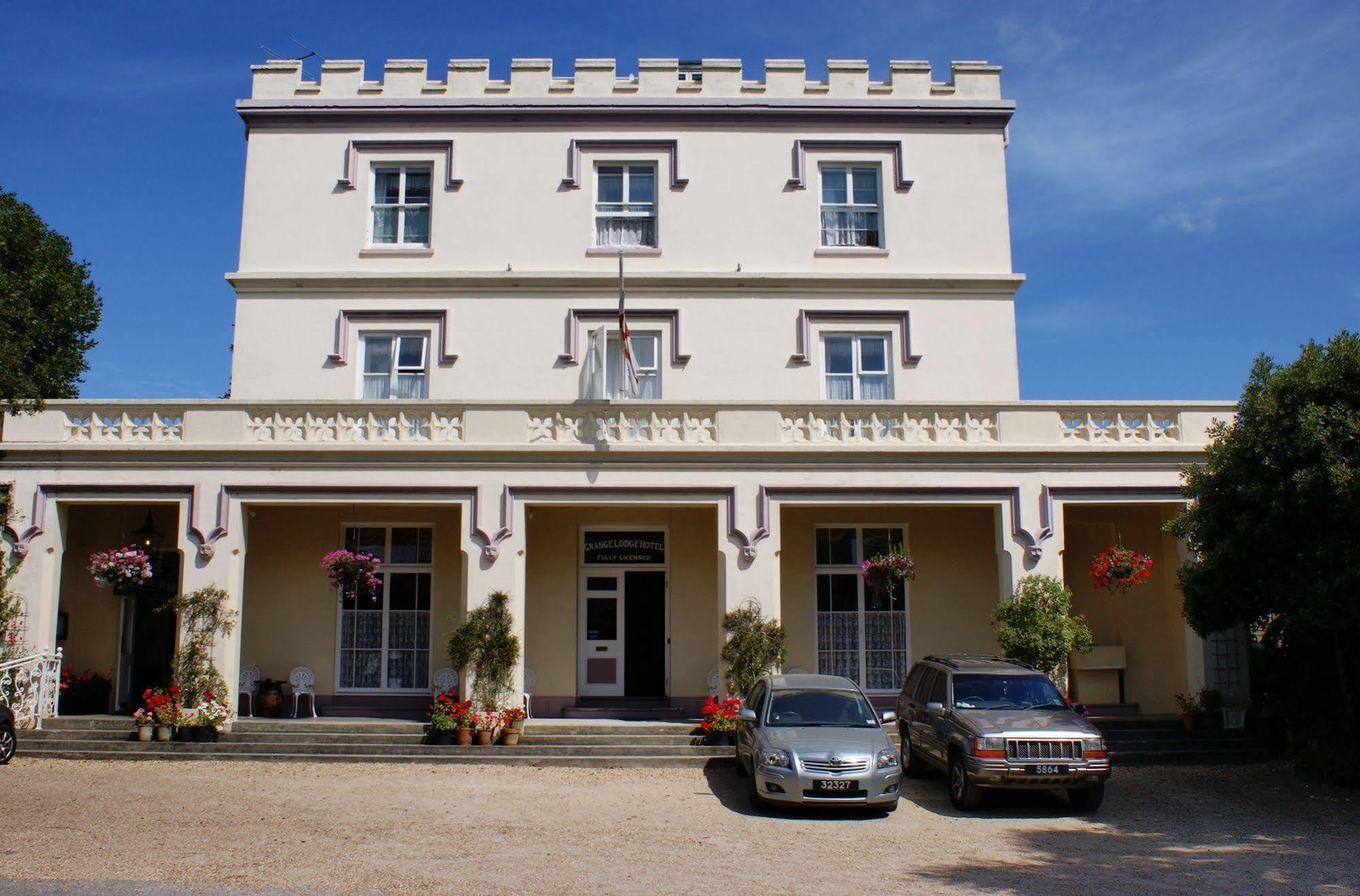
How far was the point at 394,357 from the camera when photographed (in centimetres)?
1991

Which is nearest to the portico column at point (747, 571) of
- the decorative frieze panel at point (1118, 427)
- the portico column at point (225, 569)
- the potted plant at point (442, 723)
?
the potted plant at point (442, 723)

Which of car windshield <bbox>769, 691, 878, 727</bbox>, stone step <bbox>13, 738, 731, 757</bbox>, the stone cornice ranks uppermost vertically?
the stone cornice

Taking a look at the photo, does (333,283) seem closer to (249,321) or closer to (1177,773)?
(249,321)

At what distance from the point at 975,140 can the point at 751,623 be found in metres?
11.0

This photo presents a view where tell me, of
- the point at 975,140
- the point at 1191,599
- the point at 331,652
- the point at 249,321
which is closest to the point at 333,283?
the point at 249,321

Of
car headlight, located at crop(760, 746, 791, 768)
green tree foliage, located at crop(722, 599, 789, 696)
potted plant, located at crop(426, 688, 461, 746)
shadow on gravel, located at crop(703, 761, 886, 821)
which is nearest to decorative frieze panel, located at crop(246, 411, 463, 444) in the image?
potted plant, located at crop(426, 688, 461, 746)

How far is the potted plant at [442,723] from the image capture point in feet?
51.5

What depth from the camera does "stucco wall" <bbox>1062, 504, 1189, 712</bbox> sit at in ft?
58.8

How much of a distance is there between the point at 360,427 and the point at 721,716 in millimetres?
7523

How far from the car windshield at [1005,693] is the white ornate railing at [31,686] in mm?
13757

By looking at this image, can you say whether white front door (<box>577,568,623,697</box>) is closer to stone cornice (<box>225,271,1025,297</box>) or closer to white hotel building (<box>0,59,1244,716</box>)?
white hotel building (<box>0,59,1244,716</box>)

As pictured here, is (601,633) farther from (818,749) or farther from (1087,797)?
(1087,797)

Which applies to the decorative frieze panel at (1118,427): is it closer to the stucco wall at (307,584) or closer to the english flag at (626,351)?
the english flag at (626,351)

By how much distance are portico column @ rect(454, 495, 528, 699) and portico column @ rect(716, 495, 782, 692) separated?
10.4 ft
